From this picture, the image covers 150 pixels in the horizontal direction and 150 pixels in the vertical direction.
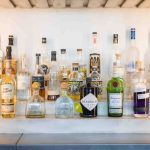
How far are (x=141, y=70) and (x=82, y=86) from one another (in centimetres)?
34

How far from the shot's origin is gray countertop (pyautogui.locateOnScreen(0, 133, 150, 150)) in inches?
51.4

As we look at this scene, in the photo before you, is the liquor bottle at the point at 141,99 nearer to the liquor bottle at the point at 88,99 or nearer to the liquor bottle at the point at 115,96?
the liquor bottle at the point at 115,96

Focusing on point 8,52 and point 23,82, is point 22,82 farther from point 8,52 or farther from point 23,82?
point 8,52

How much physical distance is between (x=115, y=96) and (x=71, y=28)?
453 millimetres

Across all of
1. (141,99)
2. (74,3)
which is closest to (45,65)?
(74,3)

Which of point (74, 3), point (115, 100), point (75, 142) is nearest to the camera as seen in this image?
point (75, 142)

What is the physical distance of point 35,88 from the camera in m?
1.60

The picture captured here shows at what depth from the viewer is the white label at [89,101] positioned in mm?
1585

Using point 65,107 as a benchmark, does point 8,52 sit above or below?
above

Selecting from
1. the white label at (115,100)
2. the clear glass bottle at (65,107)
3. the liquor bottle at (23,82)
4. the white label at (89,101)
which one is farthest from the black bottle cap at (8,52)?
the white label at (115,100)

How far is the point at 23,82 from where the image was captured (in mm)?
1668

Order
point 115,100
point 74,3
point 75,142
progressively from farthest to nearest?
point 74,3 < point 115,100 < point 75,142

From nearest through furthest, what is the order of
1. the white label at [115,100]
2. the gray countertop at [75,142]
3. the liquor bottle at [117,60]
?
the gray countertop at [75,142] < the white label at [115,100] < the liquor bottle at [117,60]

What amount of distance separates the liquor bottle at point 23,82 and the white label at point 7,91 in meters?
0.08
